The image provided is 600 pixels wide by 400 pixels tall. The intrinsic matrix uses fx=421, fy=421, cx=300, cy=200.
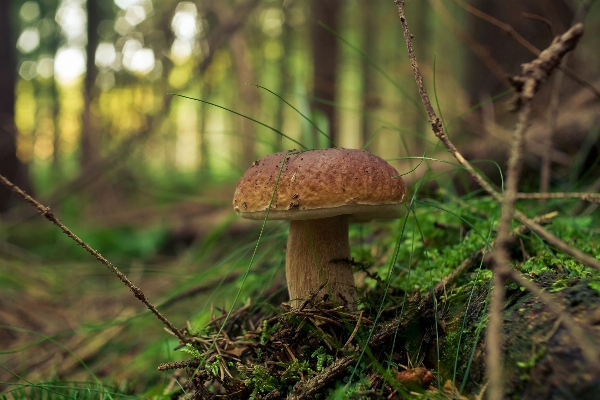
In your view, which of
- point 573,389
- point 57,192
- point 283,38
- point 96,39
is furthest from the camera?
point 283,38

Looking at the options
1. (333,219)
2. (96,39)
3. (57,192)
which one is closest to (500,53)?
(333,219)

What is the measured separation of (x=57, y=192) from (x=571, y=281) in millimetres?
5103

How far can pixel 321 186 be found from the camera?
1.23m

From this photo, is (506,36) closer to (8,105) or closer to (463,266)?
(463,266)

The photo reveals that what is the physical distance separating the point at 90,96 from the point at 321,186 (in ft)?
24.6

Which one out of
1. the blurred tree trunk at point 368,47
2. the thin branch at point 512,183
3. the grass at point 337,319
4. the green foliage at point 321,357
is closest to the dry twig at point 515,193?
the thin branch at point 512,183

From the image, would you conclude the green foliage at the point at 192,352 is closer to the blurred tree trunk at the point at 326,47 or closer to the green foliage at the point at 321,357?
the green foliage at the point at 321,357

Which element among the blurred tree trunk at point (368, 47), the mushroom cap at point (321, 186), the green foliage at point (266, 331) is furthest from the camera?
the blurred tree trunk at point (368, 47)

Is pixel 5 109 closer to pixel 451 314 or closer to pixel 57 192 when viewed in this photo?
pixel 57 192

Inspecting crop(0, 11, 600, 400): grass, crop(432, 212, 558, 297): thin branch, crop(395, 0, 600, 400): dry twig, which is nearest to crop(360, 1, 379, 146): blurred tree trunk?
crop(0, 11, 600, 400): grass

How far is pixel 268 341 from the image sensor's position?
1.37 metres

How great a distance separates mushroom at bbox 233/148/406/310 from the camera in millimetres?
1239

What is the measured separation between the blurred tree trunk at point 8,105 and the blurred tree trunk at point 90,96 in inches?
35.4

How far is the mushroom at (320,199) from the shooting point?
124 cm
